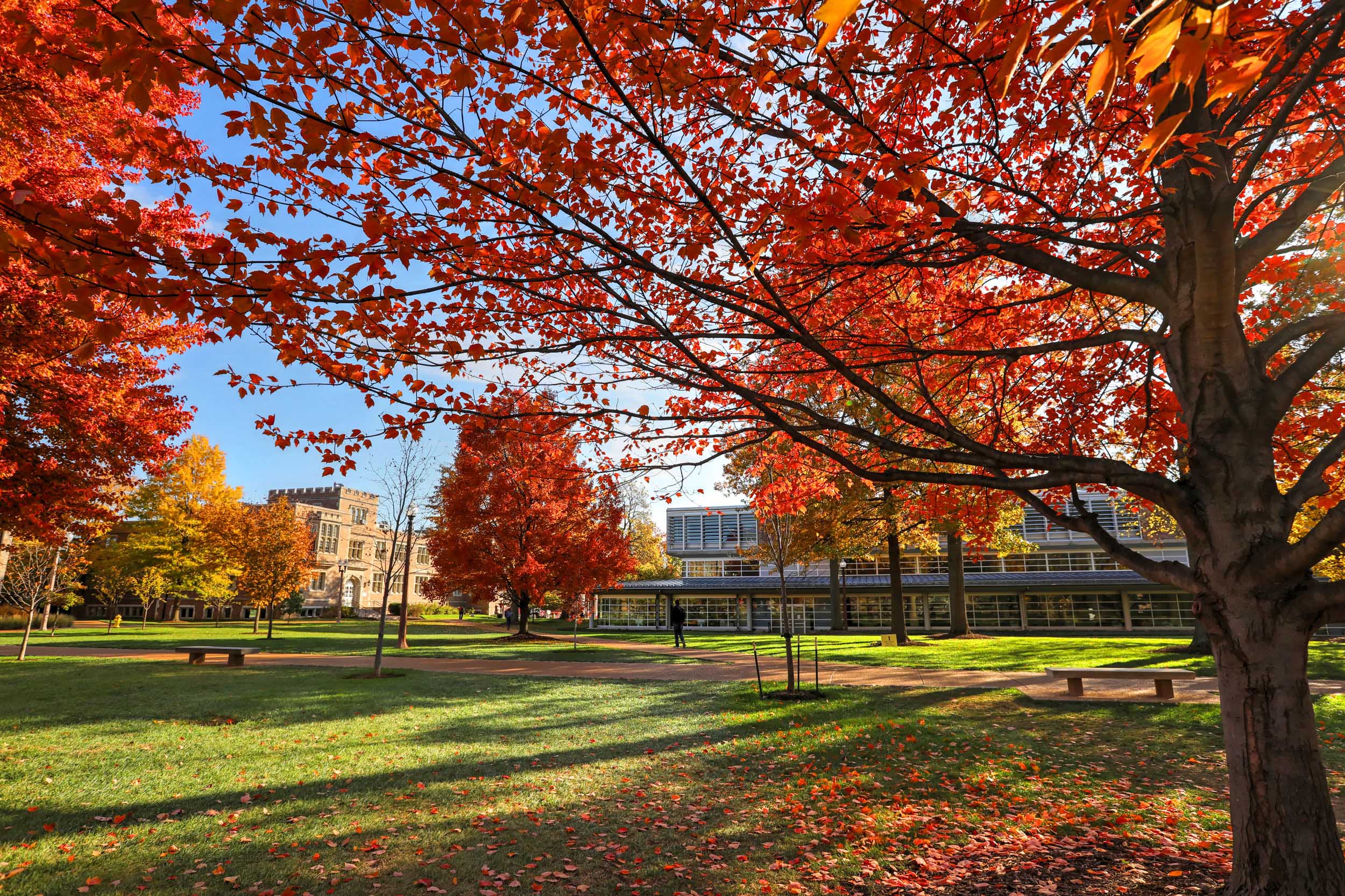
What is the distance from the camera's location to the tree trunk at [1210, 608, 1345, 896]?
3.70 meters

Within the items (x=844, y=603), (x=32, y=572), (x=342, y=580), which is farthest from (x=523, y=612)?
(x=342, y=580)

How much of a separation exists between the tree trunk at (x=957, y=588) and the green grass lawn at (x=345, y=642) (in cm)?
1383

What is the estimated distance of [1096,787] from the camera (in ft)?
22.3

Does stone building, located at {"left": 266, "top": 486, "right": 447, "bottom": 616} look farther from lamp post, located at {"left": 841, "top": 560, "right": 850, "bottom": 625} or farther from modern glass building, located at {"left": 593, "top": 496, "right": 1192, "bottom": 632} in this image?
lamp post, located at {"left": 841, "top": 560, "right": 850, "bottom": 625}

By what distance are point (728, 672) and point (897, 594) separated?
41.2ft

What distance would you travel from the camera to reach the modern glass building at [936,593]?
36969 millimetres

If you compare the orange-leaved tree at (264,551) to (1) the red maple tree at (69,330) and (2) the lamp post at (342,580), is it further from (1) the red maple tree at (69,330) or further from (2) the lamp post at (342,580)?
(2) the lamp post at (342,580)

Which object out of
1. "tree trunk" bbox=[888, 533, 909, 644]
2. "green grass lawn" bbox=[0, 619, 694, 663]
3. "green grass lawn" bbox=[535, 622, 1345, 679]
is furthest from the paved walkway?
"tree trunk" bbox=[888, 533, 909, 644]

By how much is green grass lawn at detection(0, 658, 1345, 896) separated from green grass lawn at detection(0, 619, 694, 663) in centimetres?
1016

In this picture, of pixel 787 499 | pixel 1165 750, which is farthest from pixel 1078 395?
pixel 1165 750

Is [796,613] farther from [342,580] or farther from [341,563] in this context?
[341,563]

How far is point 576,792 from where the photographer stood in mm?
6418

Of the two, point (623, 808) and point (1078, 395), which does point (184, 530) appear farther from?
point (1078, 395)

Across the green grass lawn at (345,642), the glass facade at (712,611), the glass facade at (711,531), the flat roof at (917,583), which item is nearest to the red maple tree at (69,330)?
the green grass lawn at (345,642)
